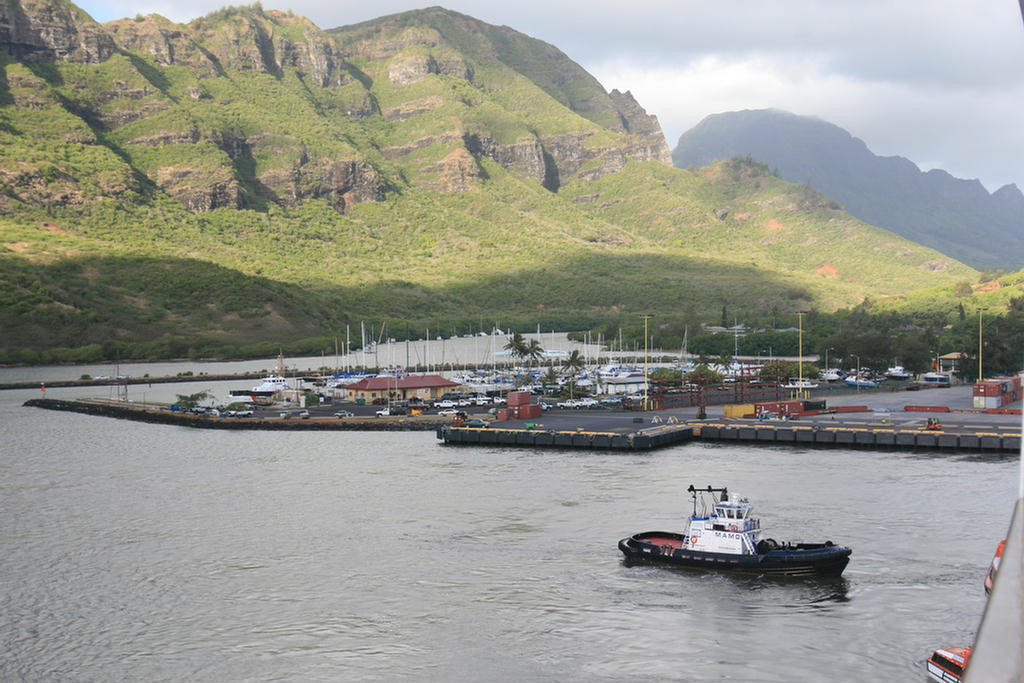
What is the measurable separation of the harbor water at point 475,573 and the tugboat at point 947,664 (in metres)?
0.63

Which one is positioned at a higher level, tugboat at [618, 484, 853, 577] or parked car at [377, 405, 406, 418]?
parked car at [377, 405, 406, 418]

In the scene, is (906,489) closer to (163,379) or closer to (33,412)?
(33,412)

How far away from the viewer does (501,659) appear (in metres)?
30.8

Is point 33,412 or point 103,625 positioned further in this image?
point 33,412

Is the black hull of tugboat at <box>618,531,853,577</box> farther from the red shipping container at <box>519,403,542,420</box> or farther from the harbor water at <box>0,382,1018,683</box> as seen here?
the red shipping container at <box>519,403,542,420</box>

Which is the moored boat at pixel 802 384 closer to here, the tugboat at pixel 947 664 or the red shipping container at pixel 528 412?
the red shipping container at pixel 528 412

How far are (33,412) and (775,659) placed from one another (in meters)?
109

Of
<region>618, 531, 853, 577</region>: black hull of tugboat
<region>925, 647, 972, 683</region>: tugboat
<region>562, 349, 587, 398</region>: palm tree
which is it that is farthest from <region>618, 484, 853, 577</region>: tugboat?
<region>562, 349, 587, 398</region>: palm tree

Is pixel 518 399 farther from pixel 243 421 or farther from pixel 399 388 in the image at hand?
pixel 243 421

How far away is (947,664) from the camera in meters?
27.4

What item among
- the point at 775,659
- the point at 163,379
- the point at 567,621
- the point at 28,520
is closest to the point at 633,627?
the point at 567,621

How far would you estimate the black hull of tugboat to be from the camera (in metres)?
38.8

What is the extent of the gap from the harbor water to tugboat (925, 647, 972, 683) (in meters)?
0.63

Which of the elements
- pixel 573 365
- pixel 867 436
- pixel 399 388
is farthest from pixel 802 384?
pixel 399 388
